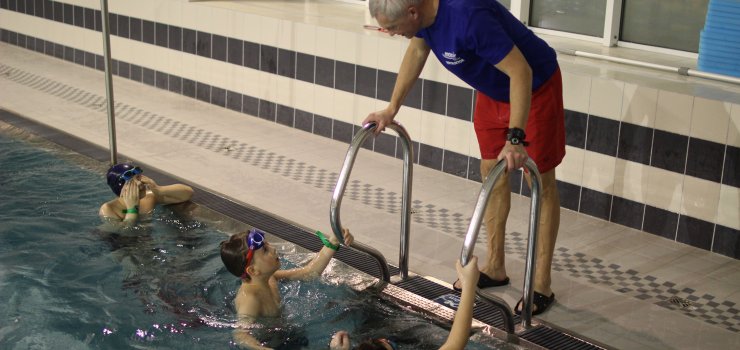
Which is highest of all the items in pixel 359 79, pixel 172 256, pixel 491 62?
pixel 491 62

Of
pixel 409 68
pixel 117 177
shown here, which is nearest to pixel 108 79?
pixel 117 177

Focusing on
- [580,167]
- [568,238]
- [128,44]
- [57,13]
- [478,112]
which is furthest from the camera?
[57,13]

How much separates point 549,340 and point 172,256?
200 cm

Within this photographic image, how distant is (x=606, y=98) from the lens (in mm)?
5438

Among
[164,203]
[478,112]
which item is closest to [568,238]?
[478,112]

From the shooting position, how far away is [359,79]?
6.86 m

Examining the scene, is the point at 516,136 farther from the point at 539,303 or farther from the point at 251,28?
the point at 251,28

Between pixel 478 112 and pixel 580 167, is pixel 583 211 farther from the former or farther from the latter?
pixel 478 112

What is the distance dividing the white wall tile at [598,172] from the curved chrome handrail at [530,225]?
173cm

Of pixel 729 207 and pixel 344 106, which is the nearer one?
pixel 729 207

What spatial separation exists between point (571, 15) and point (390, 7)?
393 cm

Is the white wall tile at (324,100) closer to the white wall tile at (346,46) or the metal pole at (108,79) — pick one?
the white wall tile at (346,46)

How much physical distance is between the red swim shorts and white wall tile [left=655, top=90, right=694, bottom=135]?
44.2 inches

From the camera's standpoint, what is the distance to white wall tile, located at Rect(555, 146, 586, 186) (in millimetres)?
5625
